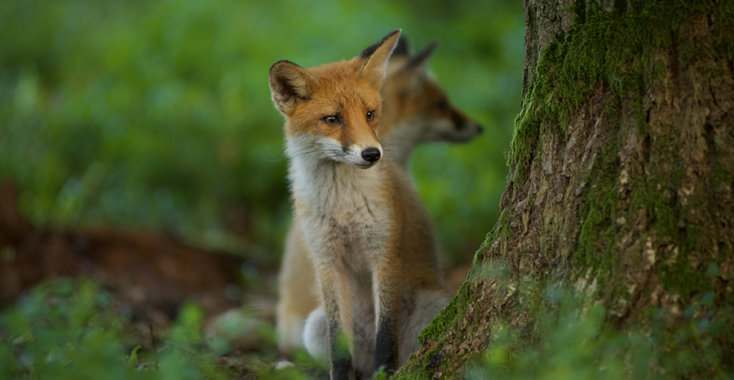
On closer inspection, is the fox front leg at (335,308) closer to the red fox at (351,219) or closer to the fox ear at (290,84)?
the red fox at (351,219)

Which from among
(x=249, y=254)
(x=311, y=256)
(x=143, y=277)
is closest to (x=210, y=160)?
(x=249, y=254)

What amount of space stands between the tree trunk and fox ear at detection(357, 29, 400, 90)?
1268 mm

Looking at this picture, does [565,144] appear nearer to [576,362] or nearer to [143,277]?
[576,362]

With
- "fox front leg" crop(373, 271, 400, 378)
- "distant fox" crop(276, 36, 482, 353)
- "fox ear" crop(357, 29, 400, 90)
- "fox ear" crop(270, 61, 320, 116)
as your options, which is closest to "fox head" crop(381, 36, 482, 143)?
"distant fox" crop(276, 36, 482, 353)

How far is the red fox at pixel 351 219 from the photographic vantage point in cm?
356

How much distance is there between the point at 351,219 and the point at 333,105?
68cm

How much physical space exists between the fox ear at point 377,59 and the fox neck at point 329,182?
0.60 metres

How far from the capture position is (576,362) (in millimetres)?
2148

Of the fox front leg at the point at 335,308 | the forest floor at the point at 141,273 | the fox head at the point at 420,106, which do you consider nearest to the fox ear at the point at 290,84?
the fox front leg at the point at 335,308

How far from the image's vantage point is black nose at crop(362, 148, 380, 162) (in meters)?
3.34

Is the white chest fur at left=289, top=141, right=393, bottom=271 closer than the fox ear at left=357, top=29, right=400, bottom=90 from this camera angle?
Yes

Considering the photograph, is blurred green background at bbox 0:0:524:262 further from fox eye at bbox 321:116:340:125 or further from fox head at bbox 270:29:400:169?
fox eye at bbox 321:116:340:125

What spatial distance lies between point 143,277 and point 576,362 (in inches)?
216

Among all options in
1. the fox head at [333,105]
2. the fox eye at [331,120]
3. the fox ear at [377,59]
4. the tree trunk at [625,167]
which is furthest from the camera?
the fox ear at [377,59]
